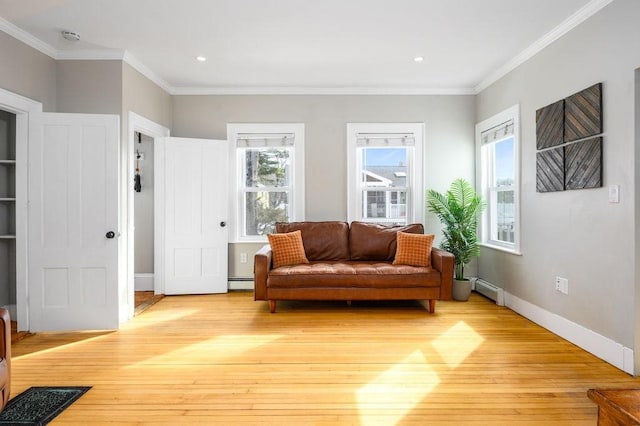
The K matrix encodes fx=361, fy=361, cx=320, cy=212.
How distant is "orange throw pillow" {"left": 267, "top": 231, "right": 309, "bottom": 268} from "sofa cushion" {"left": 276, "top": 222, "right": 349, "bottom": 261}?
21cm

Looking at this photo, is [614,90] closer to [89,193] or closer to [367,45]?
[367,45]

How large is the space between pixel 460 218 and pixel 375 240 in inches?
39.5

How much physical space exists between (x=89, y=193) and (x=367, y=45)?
113 inches

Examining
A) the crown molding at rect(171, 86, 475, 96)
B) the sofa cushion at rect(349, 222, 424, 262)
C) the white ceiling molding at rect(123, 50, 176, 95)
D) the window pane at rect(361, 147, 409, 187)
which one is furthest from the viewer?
the window pane at rect(361, 147, 409, 187)

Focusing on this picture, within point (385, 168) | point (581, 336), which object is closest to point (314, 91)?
point (385, 168)

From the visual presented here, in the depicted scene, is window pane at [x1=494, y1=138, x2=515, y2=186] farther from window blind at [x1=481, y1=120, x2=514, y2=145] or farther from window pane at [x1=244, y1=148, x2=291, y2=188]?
window pane at [x1=244, y1=148, x2=291, y2=188]

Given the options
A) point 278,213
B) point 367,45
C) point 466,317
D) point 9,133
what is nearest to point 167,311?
point 278,213

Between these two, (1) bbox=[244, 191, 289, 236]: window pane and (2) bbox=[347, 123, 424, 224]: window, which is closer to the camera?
(2) bbox=[347, 123, 424, 224]: window

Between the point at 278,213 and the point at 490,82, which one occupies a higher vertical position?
the point at 490,82

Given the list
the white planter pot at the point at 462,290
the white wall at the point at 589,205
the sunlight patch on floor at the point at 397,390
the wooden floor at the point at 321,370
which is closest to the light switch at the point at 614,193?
the white wall at the point at 589,205

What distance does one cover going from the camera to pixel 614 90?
2.52 metres

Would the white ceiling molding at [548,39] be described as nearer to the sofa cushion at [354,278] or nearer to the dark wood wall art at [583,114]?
the dark wood wall art at [583,114]

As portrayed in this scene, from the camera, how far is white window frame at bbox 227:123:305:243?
15.3 ft

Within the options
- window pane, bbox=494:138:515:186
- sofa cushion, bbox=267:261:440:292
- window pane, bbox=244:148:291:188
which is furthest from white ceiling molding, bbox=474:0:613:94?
window pane, bbox=244:148:291:188
